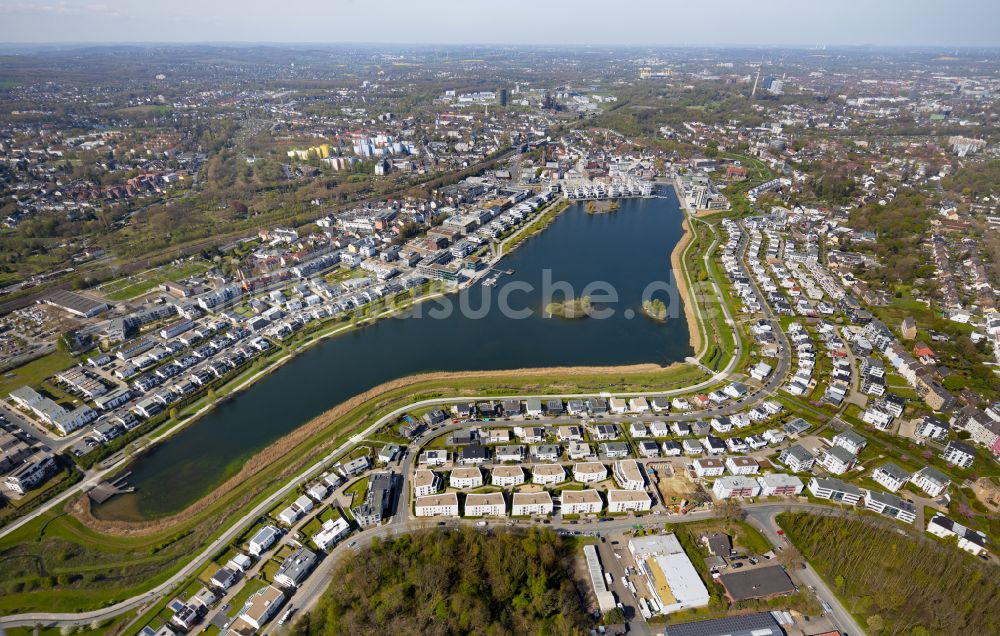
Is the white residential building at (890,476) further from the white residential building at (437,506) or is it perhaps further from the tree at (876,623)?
the white residential building at (437,506)

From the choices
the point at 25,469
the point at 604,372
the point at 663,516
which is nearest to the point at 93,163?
the point at 25,469

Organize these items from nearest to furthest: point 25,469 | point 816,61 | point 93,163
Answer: point 25,469, point 93,163, point 816,61

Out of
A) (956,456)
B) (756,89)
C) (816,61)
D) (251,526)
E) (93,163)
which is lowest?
(251,526)

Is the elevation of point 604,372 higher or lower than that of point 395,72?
lower

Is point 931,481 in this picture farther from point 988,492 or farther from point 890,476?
point 988,492

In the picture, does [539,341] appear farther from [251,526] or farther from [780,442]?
[251,526]
